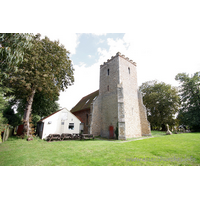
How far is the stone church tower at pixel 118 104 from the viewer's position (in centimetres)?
1686

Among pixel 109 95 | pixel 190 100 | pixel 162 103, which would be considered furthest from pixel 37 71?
pixel 190 100

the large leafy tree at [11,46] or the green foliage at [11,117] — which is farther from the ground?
the large leafy tree at [11,46]

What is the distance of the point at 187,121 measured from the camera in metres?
22.9

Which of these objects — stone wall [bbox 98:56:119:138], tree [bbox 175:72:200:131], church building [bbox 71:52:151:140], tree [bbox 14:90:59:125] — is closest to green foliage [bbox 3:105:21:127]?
tree [bbox 14:90:59:125]

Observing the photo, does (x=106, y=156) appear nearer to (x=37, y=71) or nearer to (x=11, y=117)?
(x=37, y=71)

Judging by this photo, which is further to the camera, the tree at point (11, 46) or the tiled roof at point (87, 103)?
the tiled roof at point (87, 103)

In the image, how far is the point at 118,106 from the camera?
53.7 feet

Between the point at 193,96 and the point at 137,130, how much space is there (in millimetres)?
16345

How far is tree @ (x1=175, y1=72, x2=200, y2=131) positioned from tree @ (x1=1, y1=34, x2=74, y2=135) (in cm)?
2551

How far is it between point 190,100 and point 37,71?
2949 cm

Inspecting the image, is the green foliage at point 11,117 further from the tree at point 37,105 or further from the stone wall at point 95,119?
the stone wall at point 95,119

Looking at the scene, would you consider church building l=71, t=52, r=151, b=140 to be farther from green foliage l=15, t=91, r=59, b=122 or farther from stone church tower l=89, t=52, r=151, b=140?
green foliage l=15, t=91, r=59, b=122

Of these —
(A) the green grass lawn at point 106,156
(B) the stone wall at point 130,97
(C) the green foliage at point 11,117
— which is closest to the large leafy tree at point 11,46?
(A) the green grass lawn at point 106,156

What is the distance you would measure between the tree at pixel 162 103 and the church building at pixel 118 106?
31.3 feet
